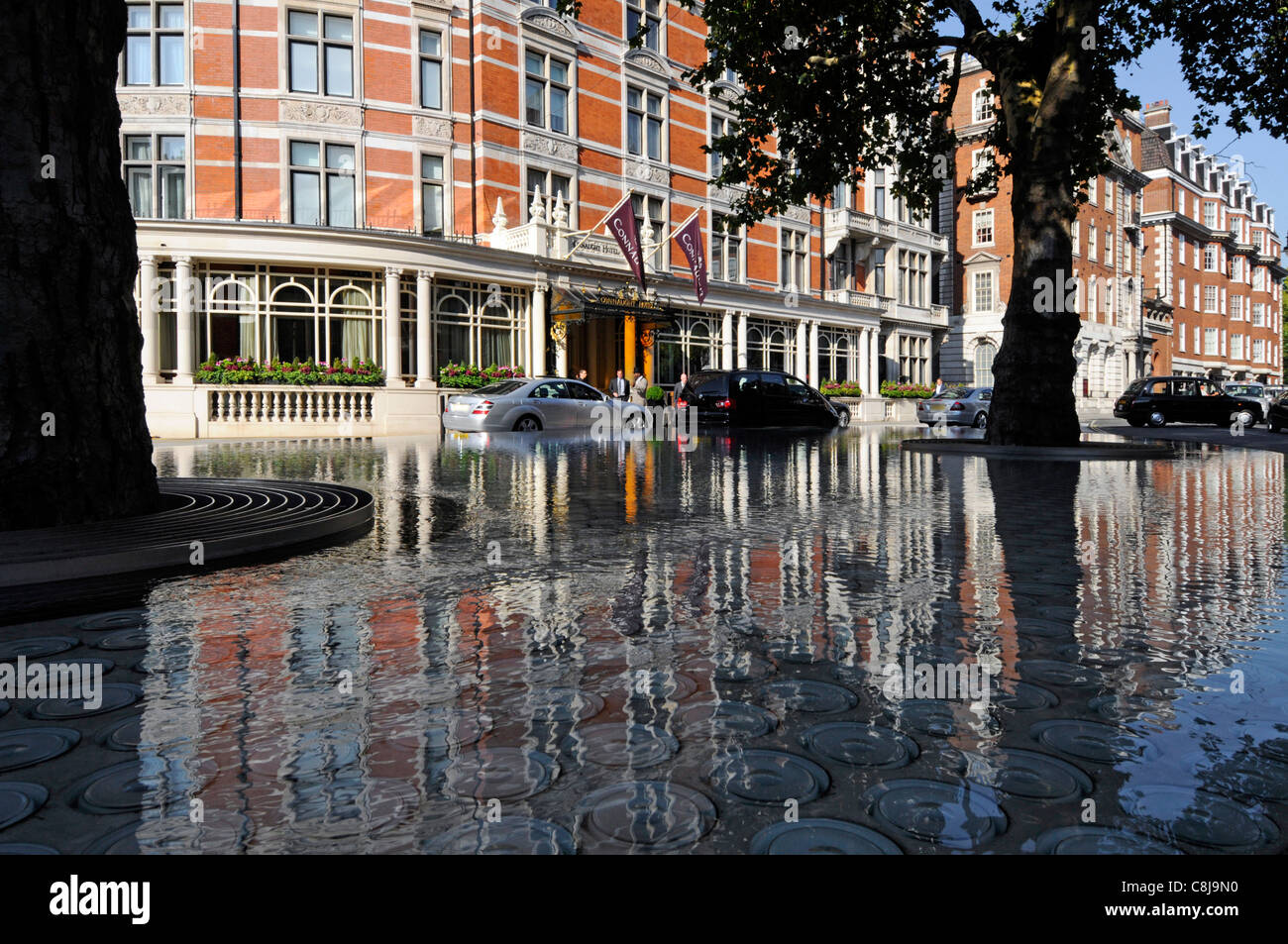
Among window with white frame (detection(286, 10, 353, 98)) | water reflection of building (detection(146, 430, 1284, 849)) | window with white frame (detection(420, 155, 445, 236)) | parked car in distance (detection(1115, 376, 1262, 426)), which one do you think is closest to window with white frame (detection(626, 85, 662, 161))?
window with white frame (detection(420, 155, 445, 236))

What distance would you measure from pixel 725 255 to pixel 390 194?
14188mm

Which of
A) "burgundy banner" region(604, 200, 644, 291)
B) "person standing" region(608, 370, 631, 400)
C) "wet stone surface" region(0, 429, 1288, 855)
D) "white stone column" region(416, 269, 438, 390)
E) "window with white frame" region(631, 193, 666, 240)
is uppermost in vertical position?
"window with white frame" region(631, 193, 666, 240)

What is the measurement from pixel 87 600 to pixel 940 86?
747 inches

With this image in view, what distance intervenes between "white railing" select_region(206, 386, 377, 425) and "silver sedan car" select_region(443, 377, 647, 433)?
10.6ft

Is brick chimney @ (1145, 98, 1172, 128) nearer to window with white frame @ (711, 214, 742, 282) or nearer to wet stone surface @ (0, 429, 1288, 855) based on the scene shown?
window with white frame @ (711, 214, 742, 282)

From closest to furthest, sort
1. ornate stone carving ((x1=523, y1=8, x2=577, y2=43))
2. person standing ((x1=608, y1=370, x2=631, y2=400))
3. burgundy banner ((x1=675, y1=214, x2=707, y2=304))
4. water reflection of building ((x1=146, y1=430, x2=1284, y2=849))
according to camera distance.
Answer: water reflection of building ((x1=146, y1=430, x2=1284, y2=849)), burgundy banner ((x1=675, y1=214, x2=707, y2=304)), ornate stone carving ((x1=523, y1=8, x2=577, y2=43)), person standing ((x1=608, y1=370, x2=631, y2=400))

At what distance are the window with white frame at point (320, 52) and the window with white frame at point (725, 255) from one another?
14.5 m

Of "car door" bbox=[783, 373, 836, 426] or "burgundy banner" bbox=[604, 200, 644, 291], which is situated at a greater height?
"burgundy banner" bbox=[604, 200, 644, 291]

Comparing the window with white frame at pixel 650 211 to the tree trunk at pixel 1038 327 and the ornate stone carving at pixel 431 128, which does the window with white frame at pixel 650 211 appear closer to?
the ornate stone carving at pixel 431 128

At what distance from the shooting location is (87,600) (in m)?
3.98

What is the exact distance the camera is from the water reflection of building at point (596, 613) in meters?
2.27

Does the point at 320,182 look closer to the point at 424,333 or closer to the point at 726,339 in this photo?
the point at 424,333

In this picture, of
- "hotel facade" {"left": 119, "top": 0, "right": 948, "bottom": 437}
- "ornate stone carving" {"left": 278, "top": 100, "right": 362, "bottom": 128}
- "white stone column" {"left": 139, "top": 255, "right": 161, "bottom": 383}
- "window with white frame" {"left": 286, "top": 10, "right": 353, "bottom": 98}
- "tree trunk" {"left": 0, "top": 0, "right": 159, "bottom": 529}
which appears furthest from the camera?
"window with white frame" {"left": 286, "top": 10, "right": 353, "bottom": 98}

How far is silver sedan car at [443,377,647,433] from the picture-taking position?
20.6m
